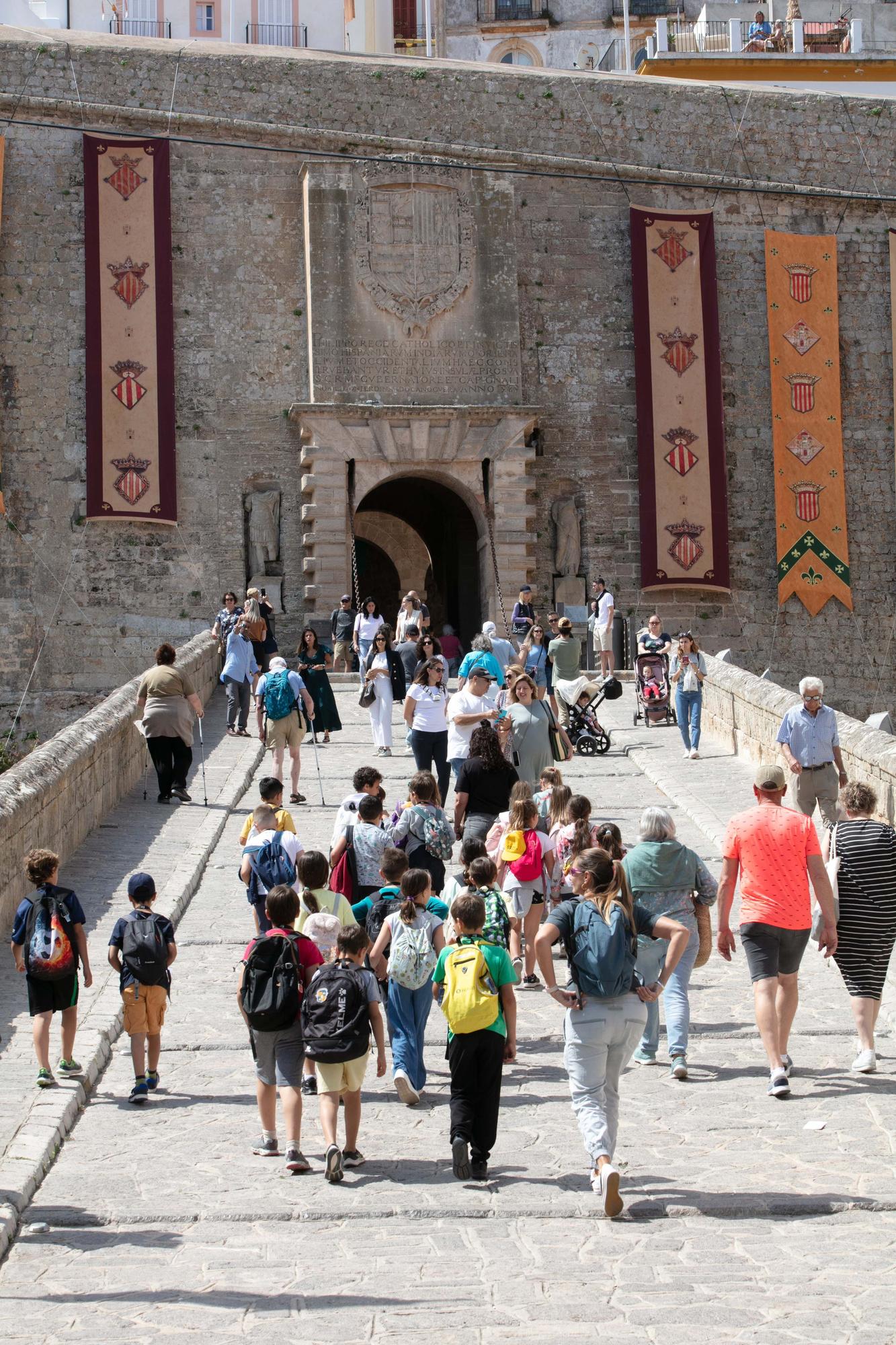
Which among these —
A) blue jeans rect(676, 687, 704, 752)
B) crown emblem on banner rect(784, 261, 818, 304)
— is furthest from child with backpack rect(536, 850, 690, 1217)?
crown emblem on banner rect(784, 261, 818, 304)

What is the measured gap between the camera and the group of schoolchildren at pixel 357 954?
6965 millimetres

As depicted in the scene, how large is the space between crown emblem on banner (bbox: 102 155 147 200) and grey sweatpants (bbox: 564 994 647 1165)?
64.2 feet

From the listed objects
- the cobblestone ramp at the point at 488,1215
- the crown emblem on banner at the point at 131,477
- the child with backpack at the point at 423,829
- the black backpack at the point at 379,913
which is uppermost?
the crown emblem on banner at the point at 131,477

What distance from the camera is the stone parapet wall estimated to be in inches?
404

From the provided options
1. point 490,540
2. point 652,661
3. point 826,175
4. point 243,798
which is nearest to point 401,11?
point 826,175

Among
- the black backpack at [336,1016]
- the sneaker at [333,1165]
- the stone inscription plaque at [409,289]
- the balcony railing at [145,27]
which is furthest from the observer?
the balcony railing at [145,27]

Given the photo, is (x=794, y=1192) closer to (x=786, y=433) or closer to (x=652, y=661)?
(x=652, y=661)

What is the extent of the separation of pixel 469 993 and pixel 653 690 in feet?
38.2

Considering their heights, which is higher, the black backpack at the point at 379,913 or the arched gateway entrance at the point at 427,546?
the arched gateway entrance at the point at 427,546

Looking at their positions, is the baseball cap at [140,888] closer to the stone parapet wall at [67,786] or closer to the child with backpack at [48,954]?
the child with backpack at [48,954]

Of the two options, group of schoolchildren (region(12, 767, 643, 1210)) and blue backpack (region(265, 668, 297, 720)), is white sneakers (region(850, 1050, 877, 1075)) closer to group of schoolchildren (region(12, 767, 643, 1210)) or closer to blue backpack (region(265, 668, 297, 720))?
group of schoolchildren (region(12, 767, 643, 1210))

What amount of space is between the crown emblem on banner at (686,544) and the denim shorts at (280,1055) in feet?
61.3

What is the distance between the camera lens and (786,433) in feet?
85.0

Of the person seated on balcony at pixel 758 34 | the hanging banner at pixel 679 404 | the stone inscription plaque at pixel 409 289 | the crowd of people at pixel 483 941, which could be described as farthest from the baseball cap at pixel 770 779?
the person seated on balcony at pixel 758 34
